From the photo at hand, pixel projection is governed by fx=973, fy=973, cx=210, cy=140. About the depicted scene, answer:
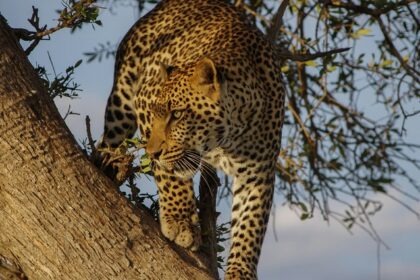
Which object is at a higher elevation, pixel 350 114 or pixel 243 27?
pixel 350 114

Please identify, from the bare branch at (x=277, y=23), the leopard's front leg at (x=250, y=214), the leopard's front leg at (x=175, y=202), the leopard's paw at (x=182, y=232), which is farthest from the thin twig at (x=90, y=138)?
the bare branch at (x=277, y=23)

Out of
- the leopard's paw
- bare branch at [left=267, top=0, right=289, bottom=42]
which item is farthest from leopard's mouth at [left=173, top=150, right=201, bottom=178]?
bare branch at [left=267, top=0, right=289, bottom=42]

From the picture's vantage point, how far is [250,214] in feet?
21.3

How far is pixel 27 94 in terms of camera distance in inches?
202

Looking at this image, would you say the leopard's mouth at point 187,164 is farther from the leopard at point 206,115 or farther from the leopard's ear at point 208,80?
the leopard's ear at point 208,80

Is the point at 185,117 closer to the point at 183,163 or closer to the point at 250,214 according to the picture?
the point at 183,163

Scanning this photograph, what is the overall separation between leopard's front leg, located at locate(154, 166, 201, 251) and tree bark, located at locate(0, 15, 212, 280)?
0.83 meters

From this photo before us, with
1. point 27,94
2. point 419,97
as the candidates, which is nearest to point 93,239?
point 27,94

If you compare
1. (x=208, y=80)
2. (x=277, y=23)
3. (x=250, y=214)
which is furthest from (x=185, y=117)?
(x=277, y=23)

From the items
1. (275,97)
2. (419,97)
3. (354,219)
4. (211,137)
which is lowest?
(211,137)

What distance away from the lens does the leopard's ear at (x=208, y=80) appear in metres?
5.92

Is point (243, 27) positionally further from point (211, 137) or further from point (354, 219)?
point (354, 219)

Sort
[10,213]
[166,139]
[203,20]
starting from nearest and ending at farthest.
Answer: [10,213] → [166,139] → [203,20]

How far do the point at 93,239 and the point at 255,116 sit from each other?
166 centimetres
